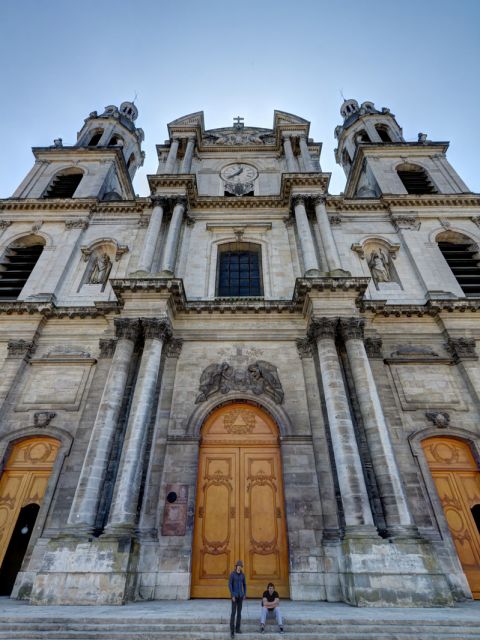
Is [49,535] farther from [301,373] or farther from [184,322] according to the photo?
[301,373]

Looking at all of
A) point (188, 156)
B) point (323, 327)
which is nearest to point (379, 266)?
point (323, 327)

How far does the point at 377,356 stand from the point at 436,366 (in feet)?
5.77

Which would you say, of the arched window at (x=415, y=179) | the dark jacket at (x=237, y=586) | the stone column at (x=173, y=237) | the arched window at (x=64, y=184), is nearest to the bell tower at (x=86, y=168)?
the arched window at (x=64, y=184)

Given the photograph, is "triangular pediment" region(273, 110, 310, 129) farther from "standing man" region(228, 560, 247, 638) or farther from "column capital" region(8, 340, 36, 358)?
"standing man" region(228, 560, 247, 638)

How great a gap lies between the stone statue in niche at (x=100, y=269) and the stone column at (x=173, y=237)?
258 cm

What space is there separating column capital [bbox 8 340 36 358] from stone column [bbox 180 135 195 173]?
10041 mm

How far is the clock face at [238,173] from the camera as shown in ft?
58.1

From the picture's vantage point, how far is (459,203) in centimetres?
1579

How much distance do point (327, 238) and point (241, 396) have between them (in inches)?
256

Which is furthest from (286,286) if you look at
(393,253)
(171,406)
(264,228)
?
(171,406)

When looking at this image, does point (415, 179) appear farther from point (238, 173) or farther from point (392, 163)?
point (238, 173)

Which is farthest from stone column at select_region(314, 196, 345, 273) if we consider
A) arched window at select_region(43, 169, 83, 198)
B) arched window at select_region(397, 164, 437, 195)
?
arched window at select_region(43, 169, 83, 198)

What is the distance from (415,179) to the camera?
18484mm

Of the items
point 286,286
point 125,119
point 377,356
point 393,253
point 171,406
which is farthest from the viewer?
point 125,119
